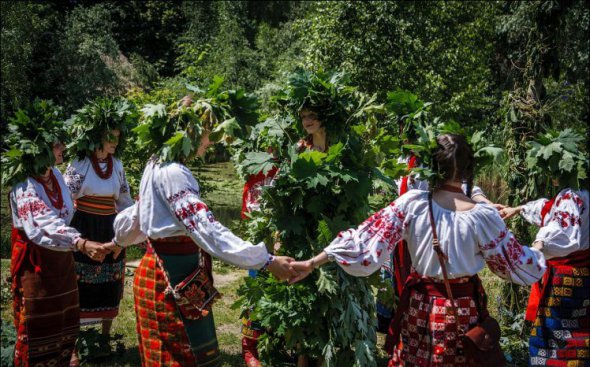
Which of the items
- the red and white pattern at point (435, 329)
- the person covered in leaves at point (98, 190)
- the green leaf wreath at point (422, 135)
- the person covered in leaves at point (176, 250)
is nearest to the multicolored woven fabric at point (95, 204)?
the person covered in leaves at point (98, 190)

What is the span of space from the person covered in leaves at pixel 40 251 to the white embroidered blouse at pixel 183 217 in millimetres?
904

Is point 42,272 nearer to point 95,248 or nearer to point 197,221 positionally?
Result: point 95,248

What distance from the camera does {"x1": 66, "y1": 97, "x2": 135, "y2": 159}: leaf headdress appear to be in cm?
616

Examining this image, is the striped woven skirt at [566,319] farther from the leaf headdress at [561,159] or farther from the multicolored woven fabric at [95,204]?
the multicolored woven fabric at [95,204]

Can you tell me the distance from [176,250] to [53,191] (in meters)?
1.55

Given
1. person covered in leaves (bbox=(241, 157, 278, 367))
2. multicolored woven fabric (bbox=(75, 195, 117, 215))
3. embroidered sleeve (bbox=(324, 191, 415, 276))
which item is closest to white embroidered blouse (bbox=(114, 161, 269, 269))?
embroidered sleeve (bbox=(324, 191, 415, 276))

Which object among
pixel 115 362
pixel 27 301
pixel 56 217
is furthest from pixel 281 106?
pixel 115 362

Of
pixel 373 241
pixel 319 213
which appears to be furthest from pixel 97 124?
pixel 373 241

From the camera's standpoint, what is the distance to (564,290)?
192 inches

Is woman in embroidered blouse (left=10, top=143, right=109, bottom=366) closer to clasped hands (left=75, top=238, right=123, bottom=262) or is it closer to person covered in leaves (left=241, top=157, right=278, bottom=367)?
clasped hands (left=75, top=238, right=123, bottom=262)

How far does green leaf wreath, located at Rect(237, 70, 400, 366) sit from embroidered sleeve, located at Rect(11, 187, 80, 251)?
1.37 meters

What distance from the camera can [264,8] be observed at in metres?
34.8

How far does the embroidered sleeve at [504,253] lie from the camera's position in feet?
11.5

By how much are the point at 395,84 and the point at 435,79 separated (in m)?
0.95
